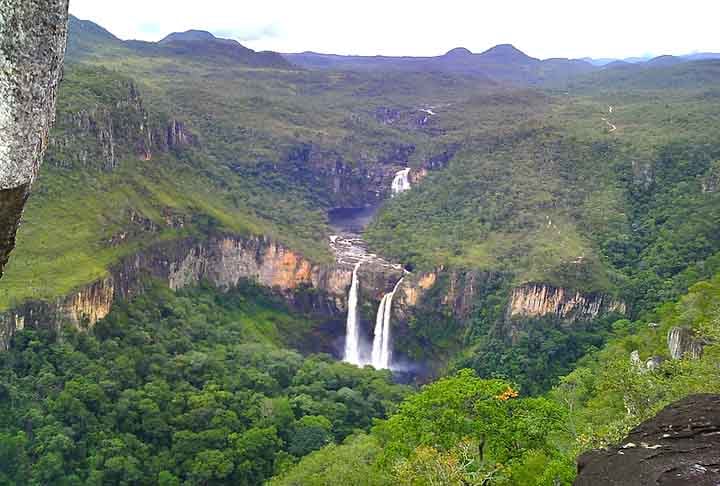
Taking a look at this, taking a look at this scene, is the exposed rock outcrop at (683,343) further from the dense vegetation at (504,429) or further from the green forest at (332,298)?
the dense vegetation at (504,429)

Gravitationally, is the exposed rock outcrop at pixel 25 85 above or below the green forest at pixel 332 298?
above

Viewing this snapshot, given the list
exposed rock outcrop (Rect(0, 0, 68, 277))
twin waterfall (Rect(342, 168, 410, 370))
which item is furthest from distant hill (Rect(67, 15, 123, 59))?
exposed rock outcrop (Rect(0, 0, 68, 277))

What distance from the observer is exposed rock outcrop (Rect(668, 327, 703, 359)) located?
21.9 meters

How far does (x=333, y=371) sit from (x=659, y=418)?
1329 inches

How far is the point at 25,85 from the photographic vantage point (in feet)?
14.6

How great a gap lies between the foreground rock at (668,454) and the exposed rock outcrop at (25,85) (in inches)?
260

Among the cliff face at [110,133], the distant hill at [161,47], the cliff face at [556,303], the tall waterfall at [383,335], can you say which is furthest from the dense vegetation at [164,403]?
the distant hill at [161,47]

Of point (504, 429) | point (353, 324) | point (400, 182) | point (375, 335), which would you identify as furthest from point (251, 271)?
point (504, 429)

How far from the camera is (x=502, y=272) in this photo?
52.1m

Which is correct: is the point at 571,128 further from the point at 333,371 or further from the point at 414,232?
the point at 333,371

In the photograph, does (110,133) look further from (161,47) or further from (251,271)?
(161,47)

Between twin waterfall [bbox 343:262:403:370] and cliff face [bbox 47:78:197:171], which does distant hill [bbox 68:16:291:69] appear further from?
twin waterfall [bbox 343:262:403:370]

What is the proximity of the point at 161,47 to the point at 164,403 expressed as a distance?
142 m

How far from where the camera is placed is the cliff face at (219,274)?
35812 mm
